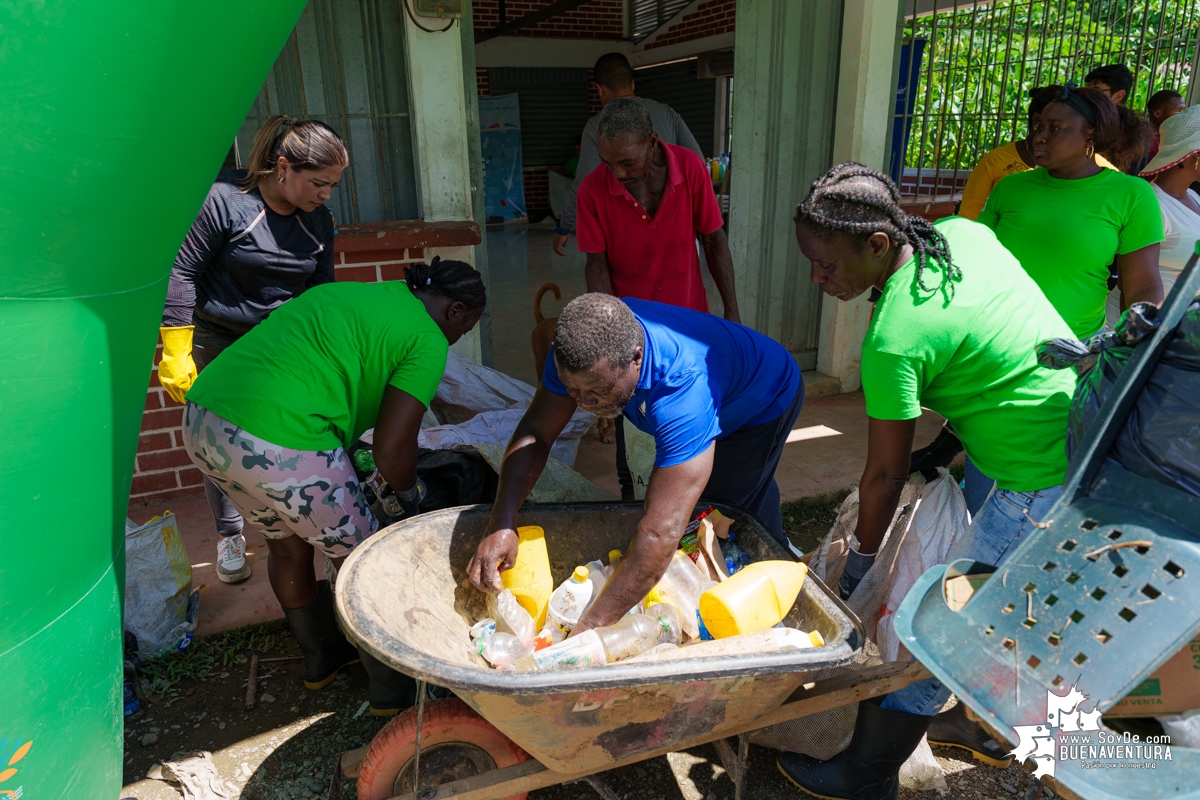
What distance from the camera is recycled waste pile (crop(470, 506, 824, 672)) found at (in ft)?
6.55

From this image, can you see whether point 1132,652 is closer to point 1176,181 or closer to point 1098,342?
point 1098,342

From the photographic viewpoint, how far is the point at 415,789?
78.2 inches

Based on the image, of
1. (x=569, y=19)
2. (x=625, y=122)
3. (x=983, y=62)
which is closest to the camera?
(x=625, y=122)

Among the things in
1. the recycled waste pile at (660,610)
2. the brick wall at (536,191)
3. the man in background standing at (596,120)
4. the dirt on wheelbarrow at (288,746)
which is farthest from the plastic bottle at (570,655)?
the brick wall at (536,191)

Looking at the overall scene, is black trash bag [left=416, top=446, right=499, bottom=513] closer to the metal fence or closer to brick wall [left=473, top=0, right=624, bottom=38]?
the metal fence

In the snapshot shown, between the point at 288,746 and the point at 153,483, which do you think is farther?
the point at 153,483

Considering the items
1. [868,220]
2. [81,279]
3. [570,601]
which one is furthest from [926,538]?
[81,279]

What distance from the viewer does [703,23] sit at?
1302 cm

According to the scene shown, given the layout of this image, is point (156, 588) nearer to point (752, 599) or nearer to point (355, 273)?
point (355, 273)

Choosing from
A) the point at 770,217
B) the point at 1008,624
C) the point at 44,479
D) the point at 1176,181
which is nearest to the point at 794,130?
the point at 770,217

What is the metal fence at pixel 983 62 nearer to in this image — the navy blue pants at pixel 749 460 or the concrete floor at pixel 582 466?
the concrete floor at pixel 582 466

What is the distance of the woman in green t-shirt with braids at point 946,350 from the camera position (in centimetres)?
187

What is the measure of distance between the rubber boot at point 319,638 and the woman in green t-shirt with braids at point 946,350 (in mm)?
1864

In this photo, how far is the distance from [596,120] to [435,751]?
307 cm
